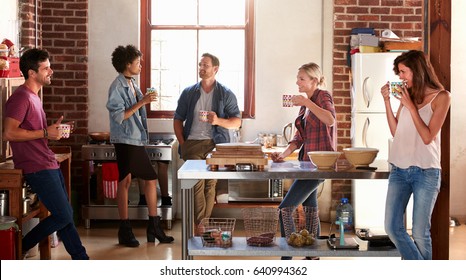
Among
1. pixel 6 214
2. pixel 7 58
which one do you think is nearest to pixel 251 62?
pixel 7 58

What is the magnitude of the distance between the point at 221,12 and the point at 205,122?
193cm

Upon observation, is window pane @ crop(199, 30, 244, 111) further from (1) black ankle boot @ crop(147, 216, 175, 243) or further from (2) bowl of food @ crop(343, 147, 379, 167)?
(2) bowl of food @ crop(343, 147, 379, 167)

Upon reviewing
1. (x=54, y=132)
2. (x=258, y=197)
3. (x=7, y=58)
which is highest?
(x=7, y=58)

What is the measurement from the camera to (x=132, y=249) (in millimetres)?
7469

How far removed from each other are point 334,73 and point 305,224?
2.93 m

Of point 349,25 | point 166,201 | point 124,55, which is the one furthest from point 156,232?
point 349,25

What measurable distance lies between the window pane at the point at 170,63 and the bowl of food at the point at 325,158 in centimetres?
371

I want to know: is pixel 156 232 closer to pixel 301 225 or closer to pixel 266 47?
pixel 301 225

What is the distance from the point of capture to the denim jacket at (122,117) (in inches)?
286

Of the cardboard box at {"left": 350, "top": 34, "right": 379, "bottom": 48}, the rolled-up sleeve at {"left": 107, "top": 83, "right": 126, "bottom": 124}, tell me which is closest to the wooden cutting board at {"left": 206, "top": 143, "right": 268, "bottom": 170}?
the rolled-up sleeve at {"left": 107, "top": 83, "right": 126, "bottom": 124}

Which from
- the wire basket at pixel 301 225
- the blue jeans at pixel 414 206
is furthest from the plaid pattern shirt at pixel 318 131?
the blue jeans at pixel 414 206

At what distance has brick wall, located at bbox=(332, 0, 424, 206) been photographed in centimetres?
862

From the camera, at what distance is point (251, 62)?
8.98 m

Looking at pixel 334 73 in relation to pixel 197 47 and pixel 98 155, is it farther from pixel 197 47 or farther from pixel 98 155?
pixel 98 155
